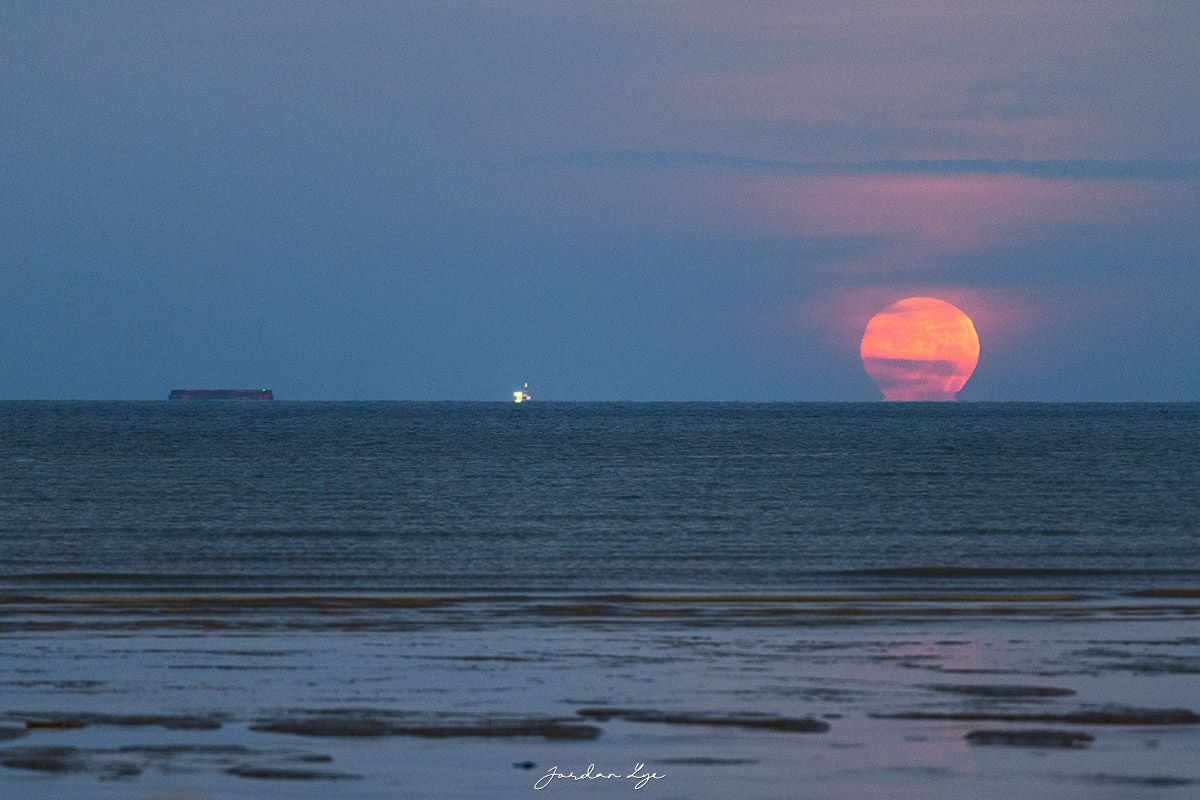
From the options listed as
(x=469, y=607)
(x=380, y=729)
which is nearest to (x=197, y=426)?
(x=469, y=607)

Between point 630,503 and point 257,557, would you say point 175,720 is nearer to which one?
point 257,557

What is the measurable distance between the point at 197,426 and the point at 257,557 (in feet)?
463

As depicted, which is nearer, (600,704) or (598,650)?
(600,704)

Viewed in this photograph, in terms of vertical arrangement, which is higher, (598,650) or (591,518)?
Result: (591,518)

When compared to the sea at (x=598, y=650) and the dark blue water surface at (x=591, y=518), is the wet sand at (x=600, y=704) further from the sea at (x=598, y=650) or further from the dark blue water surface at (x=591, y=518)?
the dark blue water surface at (x=591, y=518)

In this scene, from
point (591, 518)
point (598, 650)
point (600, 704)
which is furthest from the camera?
point (591, 518)

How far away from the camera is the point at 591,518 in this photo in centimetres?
5166

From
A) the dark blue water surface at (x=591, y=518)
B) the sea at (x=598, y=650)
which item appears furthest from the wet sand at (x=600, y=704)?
the dark blue water surface at (x=591, y=518)

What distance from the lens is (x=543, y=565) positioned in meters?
35.2

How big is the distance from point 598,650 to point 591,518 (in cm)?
3184

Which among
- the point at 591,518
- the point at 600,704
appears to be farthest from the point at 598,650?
the point at 591,518

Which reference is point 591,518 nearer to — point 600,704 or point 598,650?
point 598,650

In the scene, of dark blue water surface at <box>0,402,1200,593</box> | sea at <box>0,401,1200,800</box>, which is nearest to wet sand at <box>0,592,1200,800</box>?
sea at <box>0,401,1200,800</box>

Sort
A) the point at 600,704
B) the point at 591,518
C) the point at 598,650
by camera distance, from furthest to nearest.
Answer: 1. the point at 591,518
2. the point at 598,650
3. the point at 600,704
